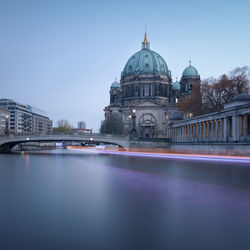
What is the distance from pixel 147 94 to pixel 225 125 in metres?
73.8

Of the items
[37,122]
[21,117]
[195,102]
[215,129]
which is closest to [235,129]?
[215,129]

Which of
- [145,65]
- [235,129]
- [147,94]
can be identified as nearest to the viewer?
[235,129]

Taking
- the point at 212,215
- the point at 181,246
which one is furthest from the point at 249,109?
the point at 181,246

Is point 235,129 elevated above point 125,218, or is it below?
above

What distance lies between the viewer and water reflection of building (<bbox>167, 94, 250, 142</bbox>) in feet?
124

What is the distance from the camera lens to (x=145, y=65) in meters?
117

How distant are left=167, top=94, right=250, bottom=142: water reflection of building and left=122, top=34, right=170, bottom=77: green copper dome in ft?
187

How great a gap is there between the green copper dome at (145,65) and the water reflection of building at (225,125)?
57041 mm

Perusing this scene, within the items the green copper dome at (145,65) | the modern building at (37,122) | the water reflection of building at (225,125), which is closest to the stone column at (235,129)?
the water reflection of building at (225,125)

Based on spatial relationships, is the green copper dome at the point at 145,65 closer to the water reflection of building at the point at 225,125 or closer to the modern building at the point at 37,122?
the water reflection of building at the point at 225,125

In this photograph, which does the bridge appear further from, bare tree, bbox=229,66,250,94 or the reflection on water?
the reflection on water

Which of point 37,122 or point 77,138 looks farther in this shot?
point 37,122

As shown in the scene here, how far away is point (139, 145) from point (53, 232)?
201ft

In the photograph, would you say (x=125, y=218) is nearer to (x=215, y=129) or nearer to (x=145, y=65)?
(x=215, y=129)
